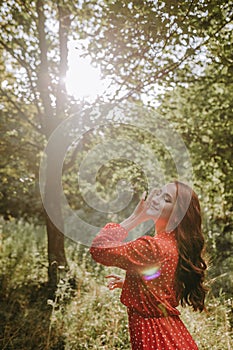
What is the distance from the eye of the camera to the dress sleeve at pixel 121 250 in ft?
7.34

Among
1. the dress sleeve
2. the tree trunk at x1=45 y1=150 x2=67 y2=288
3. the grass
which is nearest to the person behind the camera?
the dress sleeve

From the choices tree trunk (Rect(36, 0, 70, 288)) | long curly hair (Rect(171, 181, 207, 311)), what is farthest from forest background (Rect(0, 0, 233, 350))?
long curly hair (Rect(171, 181, 207, 311))

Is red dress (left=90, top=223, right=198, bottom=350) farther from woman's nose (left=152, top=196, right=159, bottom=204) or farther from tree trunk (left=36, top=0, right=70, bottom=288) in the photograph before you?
tree trunk (left=36, top=0, right=70, bottom=288)

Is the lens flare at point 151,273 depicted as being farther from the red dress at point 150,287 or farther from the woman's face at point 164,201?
the woman's face at point 164,201

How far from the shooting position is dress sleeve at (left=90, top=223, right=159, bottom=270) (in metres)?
2.24

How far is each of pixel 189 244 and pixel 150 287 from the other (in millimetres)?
405

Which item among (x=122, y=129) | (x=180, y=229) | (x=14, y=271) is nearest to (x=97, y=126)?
(x=122, y=129)

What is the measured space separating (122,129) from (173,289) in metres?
4.48

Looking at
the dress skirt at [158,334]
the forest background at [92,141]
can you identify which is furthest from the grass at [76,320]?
the dress skirt at [158,334]

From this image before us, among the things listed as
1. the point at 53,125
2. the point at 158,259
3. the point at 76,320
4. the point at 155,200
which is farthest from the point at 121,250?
the point at 53,125

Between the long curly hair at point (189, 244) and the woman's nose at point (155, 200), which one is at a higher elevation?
the woman's nose at point (155, 200)

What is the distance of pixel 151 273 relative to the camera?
7.90 feet

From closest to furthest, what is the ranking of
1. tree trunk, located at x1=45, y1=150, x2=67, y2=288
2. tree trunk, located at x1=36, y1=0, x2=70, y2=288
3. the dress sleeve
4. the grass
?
the dress sleeve, the grass, tree trunk, located at x1=36, y1=0, x2=70, y2=288, tree trunk, located at x1=45, y1=150, x2=67, y2=288

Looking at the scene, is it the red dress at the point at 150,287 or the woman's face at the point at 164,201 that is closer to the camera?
the red dress at the point at 150,287
